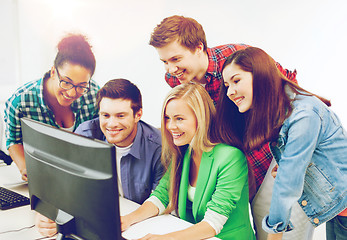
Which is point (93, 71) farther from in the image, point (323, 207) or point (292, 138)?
point (323, 207)

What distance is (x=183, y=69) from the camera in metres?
1.77

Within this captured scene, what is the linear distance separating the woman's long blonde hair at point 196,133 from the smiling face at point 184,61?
0.17m

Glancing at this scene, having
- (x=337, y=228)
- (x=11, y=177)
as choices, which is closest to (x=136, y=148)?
(x=11, y=177)

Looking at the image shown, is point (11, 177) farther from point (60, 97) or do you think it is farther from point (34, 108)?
point (60, 97)

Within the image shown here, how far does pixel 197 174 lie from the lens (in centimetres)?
161

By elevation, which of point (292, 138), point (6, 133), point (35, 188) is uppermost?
point (292, 138)

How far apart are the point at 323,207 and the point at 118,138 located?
1.01 m

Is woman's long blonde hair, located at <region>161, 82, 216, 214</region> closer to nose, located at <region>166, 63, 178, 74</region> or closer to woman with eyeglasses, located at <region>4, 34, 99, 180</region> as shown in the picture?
nose, located at <region>166, 63, 178, 74</region>

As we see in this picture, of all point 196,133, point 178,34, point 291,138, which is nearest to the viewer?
point 291,138

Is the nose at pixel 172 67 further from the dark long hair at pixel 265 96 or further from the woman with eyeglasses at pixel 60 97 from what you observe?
the woman with eyeglasses at pixel 60 97

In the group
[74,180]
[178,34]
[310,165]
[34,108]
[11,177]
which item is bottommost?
[11,177]

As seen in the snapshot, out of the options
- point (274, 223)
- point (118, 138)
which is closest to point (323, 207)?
point (274, 223)

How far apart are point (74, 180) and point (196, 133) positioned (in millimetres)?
715

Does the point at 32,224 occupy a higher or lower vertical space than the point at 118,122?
lower
